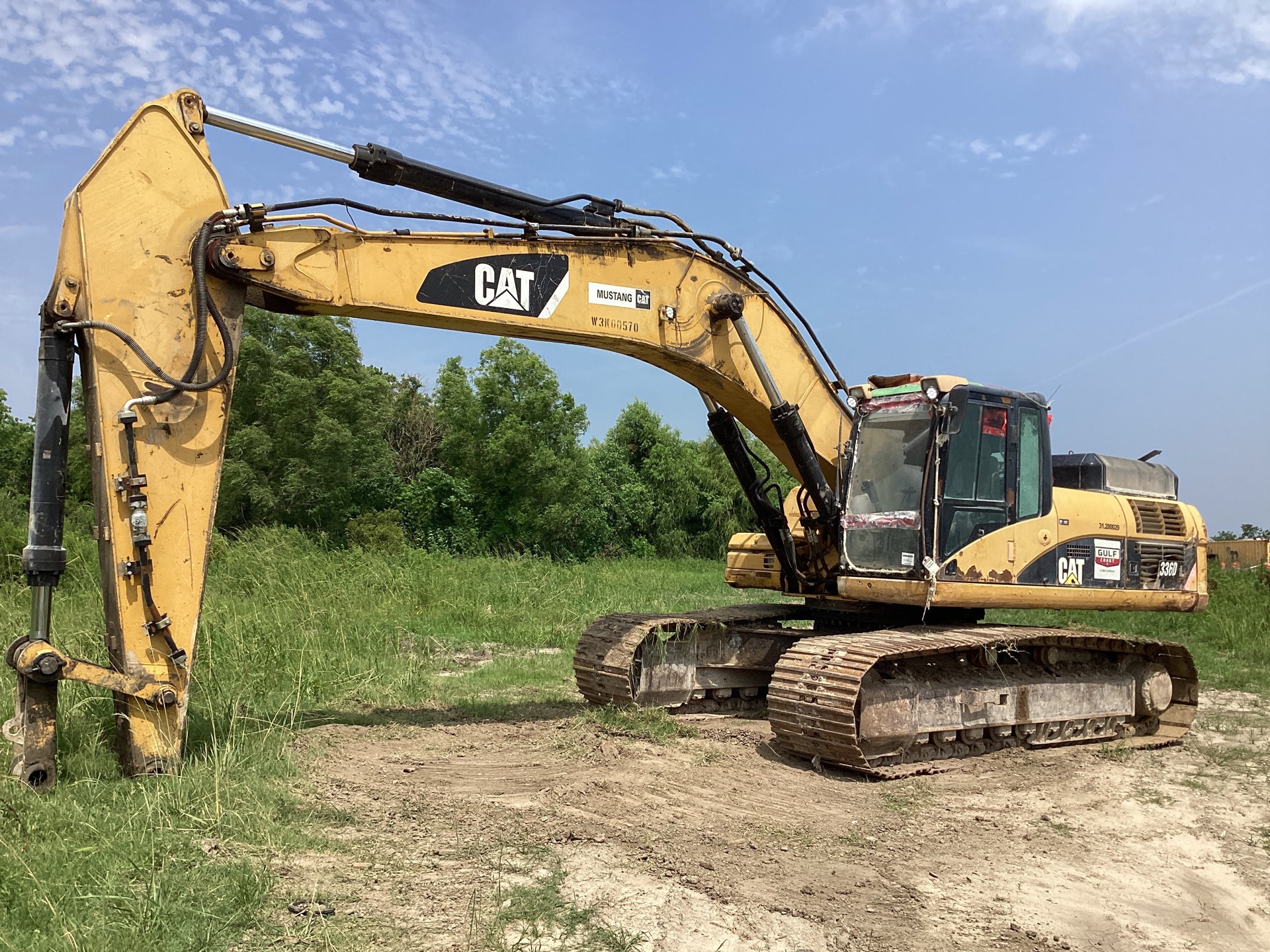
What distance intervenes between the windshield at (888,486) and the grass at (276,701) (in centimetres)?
195

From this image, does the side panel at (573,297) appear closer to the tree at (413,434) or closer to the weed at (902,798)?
the weed at (902,798)

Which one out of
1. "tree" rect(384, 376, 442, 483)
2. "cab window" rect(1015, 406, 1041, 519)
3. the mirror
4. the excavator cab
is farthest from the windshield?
"tree" rect(384, 376, 442, 483)

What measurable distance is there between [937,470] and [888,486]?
0.44 metres

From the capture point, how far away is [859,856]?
5238mm

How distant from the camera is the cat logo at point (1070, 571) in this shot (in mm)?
8242

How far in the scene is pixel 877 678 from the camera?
7.22 metres

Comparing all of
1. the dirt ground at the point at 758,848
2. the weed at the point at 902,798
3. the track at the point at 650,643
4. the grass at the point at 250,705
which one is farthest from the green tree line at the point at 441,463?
the weed at the point at 902,798

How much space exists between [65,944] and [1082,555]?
7.61 metres

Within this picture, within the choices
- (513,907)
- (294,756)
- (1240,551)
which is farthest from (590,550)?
(513,907)

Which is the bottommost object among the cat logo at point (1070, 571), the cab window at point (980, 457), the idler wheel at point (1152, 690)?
the idler wheel at point (1152, 690)

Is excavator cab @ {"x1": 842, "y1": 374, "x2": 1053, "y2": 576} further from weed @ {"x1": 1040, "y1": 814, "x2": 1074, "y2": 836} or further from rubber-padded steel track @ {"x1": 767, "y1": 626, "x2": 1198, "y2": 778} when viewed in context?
weed @ {"x1": 1040, "y1": 814, "x2": 1074, "y2": 836}

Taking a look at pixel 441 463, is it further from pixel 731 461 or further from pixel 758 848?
pixel 758 848

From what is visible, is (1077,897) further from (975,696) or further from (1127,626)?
(1127,626)

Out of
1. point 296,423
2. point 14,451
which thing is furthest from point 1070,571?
point 14,451
